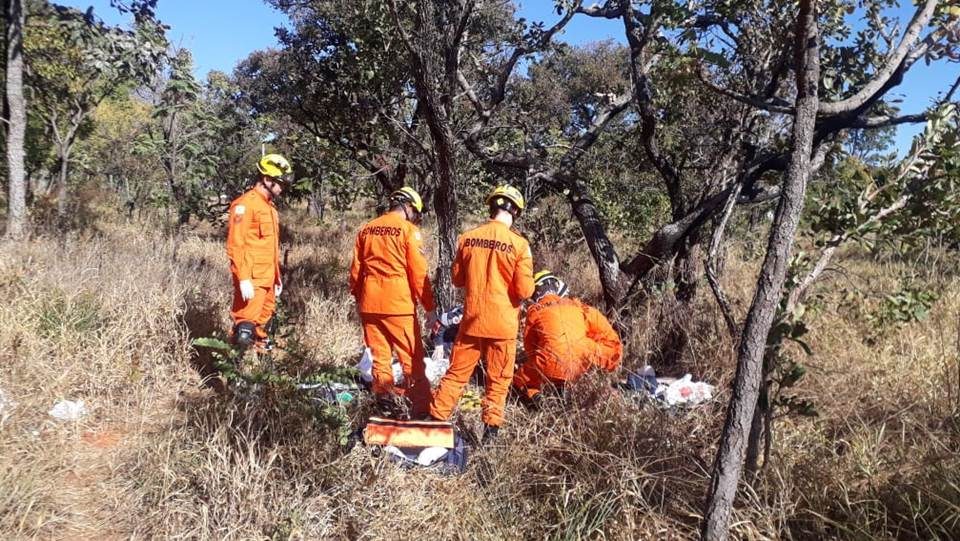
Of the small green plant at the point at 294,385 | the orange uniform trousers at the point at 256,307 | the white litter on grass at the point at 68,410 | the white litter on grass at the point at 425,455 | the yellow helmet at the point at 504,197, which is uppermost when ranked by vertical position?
the yellow helmet at the point at 504,197

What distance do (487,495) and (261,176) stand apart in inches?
122

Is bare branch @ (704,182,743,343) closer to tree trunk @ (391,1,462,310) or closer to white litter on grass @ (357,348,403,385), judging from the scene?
tree trunk @ (391,1,462,310)

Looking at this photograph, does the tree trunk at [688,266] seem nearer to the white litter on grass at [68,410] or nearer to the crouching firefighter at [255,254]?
the crouching firefighter at [255,254]

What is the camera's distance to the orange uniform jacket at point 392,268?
14.2ft

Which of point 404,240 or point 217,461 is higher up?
point 404,240

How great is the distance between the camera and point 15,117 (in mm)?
6199

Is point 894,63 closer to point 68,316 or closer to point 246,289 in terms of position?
point 246,289

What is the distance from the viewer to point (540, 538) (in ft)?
9.16

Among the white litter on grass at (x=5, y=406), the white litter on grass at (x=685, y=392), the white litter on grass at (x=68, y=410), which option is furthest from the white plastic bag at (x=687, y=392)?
the white litter on grass at (x=5, y=406)

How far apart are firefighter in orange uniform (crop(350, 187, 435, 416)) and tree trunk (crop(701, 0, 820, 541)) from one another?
237 cm

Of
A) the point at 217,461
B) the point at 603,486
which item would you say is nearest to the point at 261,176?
the point at 217,461

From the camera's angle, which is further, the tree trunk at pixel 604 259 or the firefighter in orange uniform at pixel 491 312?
the tree trunk at pixel 604 259

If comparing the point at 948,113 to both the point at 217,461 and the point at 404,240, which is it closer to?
the point at 404,240

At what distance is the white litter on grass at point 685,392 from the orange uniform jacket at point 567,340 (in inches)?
15.8
